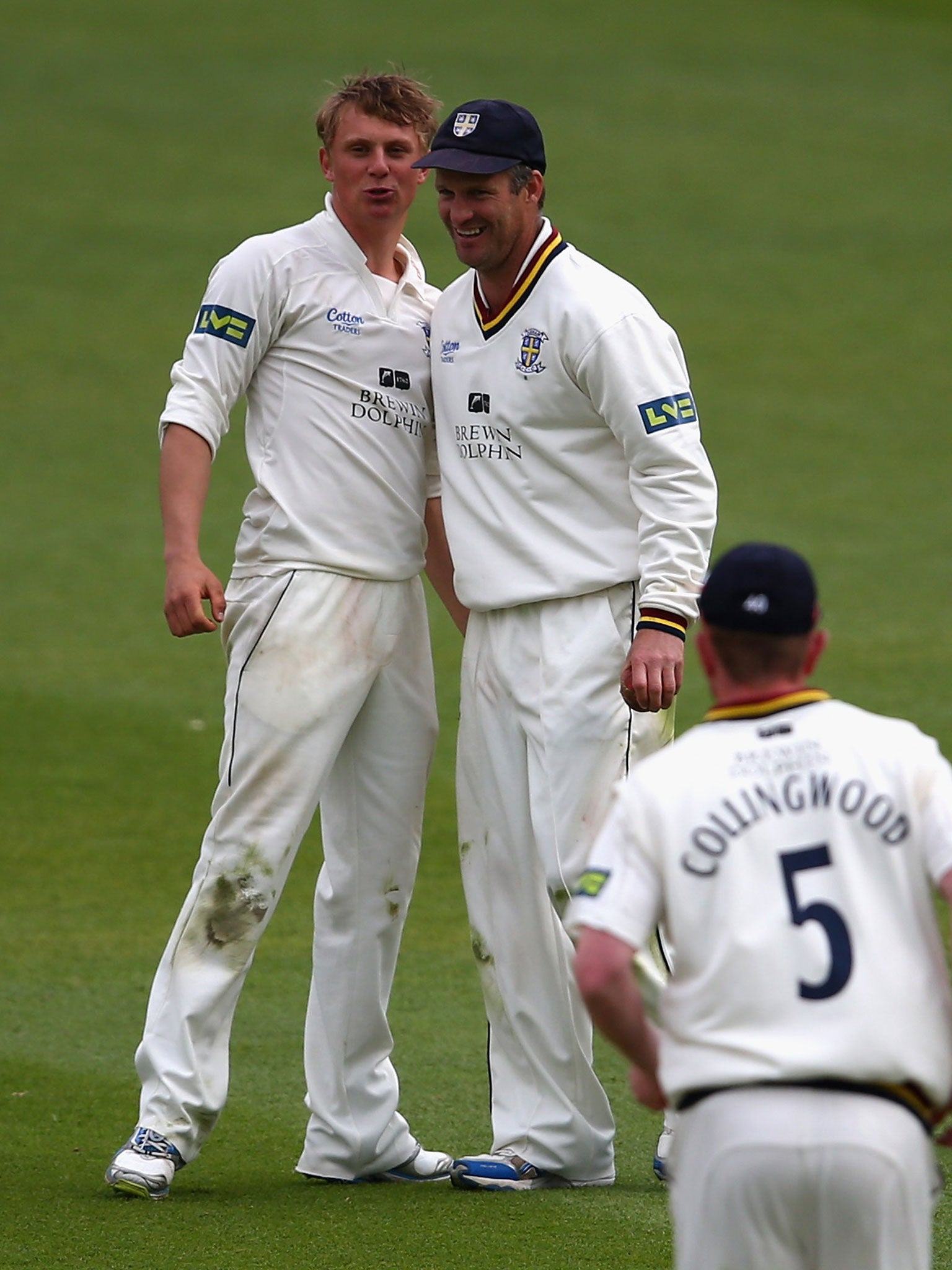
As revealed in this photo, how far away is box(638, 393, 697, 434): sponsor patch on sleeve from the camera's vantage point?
4.46 metres

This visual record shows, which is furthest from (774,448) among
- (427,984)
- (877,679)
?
(427,984)

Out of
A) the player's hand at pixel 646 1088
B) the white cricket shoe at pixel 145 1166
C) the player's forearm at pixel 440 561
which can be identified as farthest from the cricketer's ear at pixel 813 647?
the white cricket shoe at pixel 145 1166

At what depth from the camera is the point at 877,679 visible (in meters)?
10.7

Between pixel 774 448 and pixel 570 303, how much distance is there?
1172cm

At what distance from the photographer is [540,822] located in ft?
15.0

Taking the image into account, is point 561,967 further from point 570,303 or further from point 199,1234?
point 570,303

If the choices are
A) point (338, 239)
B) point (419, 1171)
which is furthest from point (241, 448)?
point (419, 1171)

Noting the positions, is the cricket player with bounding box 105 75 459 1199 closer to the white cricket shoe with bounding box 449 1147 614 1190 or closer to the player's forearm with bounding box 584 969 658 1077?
the white cricket shoe with bounding box 449 1147 614 1190

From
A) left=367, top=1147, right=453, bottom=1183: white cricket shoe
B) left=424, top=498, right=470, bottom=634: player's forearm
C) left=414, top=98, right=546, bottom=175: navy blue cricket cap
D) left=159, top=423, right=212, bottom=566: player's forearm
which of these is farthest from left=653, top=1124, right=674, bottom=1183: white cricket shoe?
left=414, top=98, right=546, bottom=175: navy blue cricket cap

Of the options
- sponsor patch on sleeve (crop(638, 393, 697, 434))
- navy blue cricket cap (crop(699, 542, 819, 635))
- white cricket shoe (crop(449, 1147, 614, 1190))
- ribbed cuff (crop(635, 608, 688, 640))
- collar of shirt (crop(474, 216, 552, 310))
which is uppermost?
collar of shirt (crop(474, 216, 552, 310))

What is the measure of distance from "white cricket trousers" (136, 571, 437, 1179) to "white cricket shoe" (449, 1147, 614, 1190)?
0.22 metres

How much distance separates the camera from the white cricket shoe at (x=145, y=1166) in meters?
4.44

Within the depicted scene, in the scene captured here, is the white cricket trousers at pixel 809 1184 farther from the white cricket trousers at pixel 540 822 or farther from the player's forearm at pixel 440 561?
the player's forearm at pixel 440 561

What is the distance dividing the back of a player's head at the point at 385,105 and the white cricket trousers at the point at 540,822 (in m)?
1.27
